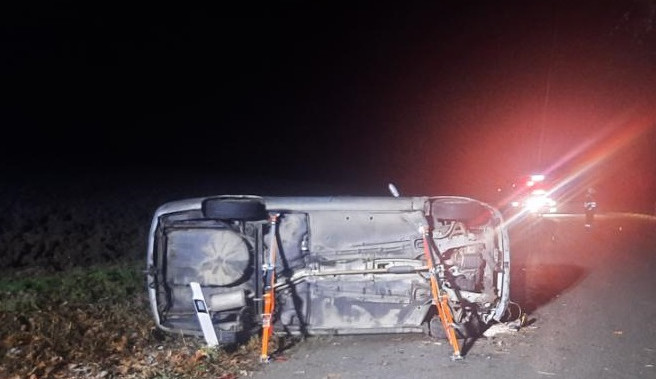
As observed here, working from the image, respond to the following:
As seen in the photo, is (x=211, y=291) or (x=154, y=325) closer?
(x=211, y=291)

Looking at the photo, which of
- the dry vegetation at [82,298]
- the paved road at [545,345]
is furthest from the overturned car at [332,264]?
the dry vegetation at [82,298]

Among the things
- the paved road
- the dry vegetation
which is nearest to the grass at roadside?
the dry vegetation

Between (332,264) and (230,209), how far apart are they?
124cm

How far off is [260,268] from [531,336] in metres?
3.07

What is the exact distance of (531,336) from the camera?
741cm

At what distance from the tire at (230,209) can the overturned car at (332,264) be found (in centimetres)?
7

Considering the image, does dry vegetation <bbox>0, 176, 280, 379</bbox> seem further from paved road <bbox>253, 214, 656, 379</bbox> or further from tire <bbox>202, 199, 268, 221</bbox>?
tire <bbox>202, 199, 268, 221</bbox>

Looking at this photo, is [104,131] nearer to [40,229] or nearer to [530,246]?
[40,229]

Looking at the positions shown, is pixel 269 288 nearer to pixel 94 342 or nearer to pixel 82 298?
pixel 94 342

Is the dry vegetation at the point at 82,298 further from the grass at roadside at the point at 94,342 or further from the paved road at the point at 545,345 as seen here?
the paved road at the point at 545,345

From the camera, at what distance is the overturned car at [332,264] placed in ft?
22.9

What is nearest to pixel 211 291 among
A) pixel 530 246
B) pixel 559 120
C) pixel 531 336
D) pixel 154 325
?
pixel 154 325

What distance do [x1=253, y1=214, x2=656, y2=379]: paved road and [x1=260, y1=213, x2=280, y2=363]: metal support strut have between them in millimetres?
221

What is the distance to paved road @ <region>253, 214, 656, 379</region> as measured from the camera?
245 inches
